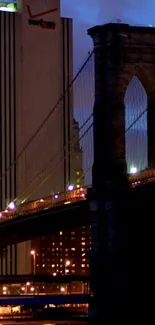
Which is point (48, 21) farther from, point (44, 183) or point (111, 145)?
point (111, 145)

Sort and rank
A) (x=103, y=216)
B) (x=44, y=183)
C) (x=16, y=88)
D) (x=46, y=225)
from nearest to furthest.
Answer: (x=103, y=216) < (x=46, y=225) < (x=44, y=183) < (x=16, y=88)

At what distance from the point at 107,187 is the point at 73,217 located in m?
→ 8.98

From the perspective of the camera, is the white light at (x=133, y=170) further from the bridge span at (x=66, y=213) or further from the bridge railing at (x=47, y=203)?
the bridge railing at (x=47, y=203)

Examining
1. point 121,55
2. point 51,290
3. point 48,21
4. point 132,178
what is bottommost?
point 51,290

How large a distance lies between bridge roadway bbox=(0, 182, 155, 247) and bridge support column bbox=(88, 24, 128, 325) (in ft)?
0.92

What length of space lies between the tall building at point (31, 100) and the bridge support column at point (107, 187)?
6214 centimetres

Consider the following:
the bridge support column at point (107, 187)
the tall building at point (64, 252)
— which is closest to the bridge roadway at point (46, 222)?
the bridge support column at point (107, 187)

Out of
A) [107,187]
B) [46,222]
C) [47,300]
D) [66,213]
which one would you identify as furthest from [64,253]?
[107,187]

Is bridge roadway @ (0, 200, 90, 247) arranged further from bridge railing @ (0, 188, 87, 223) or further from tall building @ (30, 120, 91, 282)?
tall building @ (30, 120, 91, 282)

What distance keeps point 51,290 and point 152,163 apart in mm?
50613

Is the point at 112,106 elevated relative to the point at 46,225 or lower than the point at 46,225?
elevated

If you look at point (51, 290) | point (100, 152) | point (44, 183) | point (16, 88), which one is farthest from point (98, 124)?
point (16, 88)

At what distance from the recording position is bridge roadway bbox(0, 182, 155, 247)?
5066 cm

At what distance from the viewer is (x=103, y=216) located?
52.7 metres
